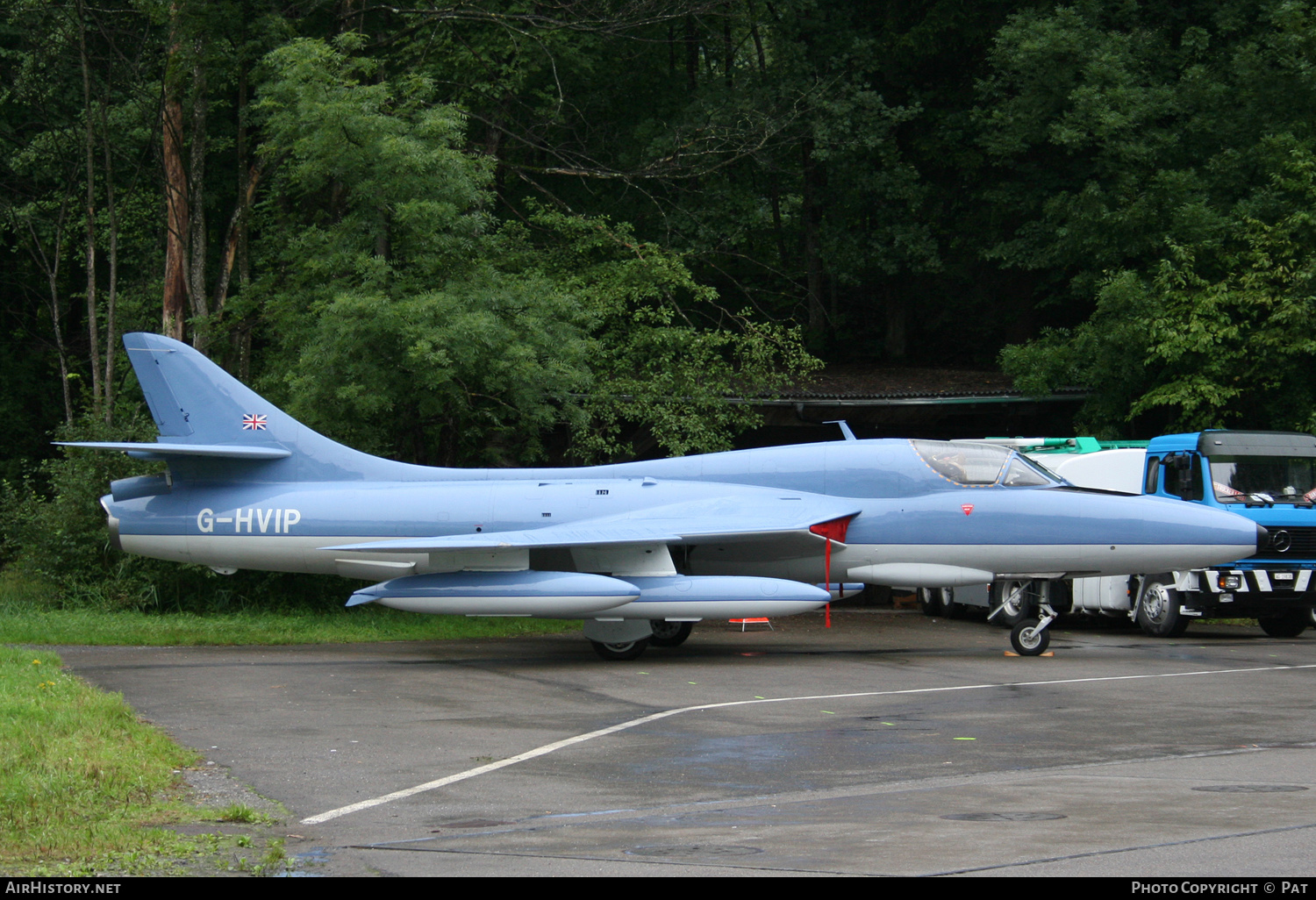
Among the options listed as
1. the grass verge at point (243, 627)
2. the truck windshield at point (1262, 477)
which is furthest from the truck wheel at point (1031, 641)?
the grass verge at point (243, 627)

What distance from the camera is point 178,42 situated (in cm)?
2191

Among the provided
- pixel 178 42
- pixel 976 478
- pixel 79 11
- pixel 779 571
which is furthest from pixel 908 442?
pixel 79 11

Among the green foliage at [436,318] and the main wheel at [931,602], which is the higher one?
the green foliage at [436,318]

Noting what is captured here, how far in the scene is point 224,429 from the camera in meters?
16.4

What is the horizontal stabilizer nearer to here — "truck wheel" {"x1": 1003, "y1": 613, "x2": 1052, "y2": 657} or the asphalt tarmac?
the asphalt tarmac

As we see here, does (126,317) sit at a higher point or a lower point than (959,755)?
higher

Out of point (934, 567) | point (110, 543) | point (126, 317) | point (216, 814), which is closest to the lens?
point (216, 814)

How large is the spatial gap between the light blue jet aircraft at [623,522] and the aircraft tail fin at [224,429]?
1.0 inches

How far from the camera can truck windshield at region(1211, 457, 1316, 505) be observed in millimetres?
17234

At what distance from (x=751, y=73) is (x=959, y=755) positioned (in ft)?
82.8

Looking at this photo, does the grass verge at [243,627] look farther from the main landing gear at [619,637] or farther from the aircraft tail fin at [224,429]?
the main landing gear at [619,637]

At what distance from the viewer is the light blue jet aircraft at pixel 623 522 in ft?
46.5

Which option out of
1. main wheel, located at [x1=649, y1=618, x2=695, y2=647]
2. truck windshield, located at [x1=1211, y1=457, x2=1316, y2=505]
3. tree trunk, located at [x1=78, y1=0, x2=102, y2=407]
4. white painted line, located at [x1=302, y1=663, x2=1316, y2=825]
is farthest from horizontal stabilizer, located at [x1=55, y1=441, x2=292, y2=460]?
truck windshield, located at [x1=1211, y1=457, x2=1316, y2=505]

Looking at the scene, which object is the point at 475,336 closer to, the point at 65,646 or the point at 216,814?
the point at 65,646
